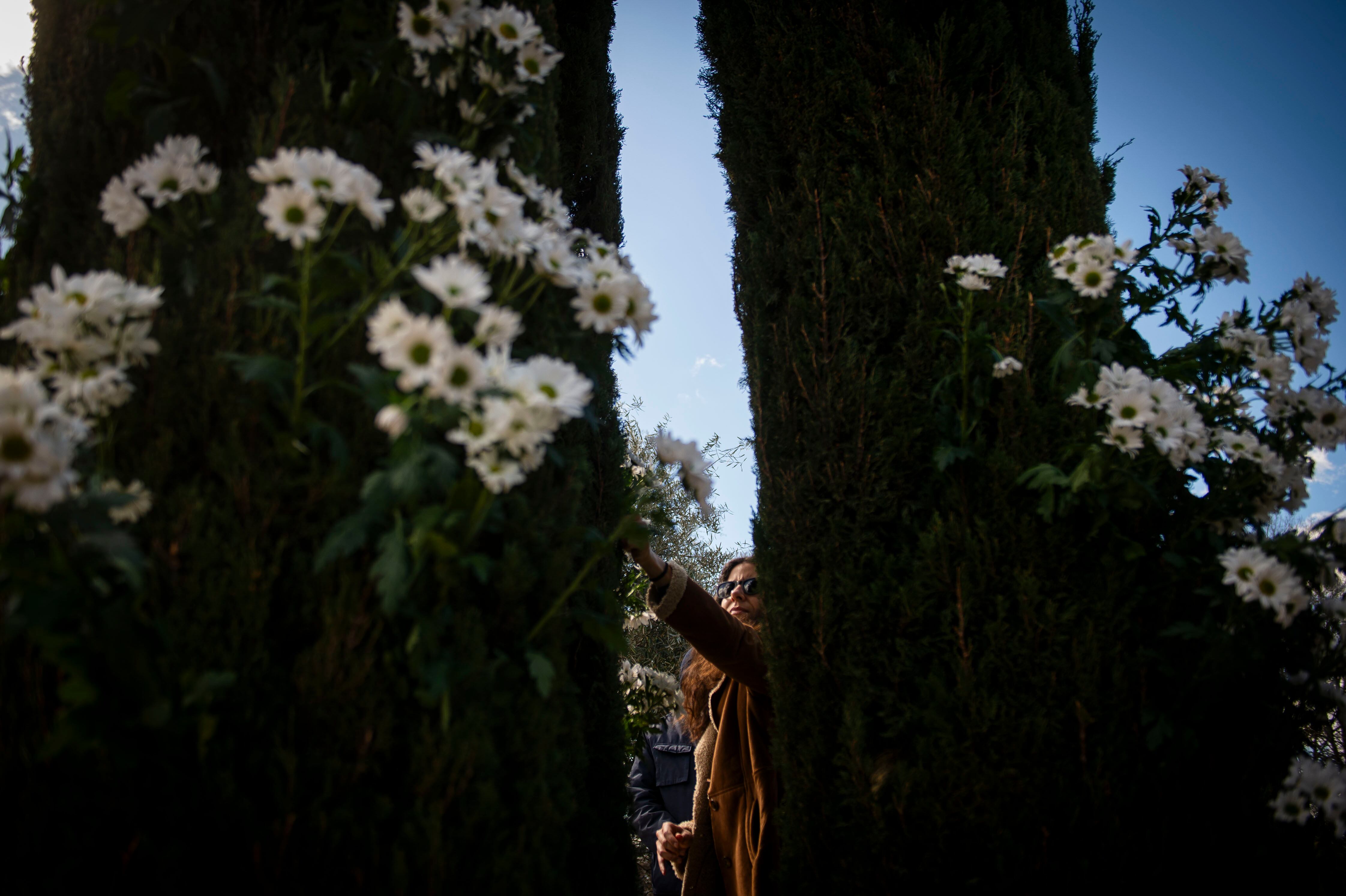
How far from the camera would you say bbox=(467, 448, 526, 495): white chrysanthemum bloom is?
1.07 m

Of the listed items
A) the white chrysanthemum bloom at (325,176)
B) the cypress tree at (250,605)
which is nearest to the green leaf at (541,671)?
the cypress tree at (250,605)

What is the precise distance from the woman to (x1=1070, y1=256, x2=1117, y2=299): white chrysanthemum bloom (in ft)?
4.76

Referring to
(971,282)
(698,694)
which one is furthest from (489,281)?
(698,694)

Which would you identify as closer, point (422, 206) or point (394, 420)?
point (394, 420)

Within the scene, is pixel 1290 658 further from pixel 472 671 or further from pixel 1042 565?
pixel 472 671

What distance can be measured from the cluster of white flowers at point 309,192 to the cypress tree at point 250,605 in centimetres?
20

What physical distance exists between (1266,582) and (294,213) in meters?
2.20

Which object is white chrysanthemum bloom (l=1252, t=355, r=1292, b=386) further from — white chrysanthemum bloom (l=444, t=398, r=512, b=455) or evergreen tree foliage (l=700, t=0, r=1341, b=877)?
white chrysanthemum bloom (l=444, t=398, r=512, b=455)

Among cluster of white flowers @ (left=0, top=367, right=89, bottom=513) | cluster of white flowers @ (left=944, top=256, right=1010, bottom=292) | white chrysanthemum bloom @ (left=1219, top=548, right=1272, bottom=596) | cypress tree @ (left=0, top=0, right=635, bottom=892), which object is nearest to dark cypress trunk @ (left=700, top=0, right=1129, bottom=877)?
cluster of white flowers @ (left=944, top=256, right=1010, bottom=292)

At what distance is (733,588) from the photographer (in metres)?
3.81

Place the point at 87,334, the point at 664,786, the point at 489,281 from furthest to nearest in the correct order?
the point at 664,786, the point at 489,281, the point at 87,334

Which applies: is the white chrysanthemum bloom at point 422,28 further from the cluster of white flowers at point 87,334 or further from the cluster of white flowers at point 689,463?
the cluster of white flowers at point 689,463

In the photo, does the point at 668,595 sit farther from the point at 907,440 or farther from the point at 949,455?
the point at 949,455

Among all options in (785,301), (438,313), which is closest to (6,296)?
(438,313)
